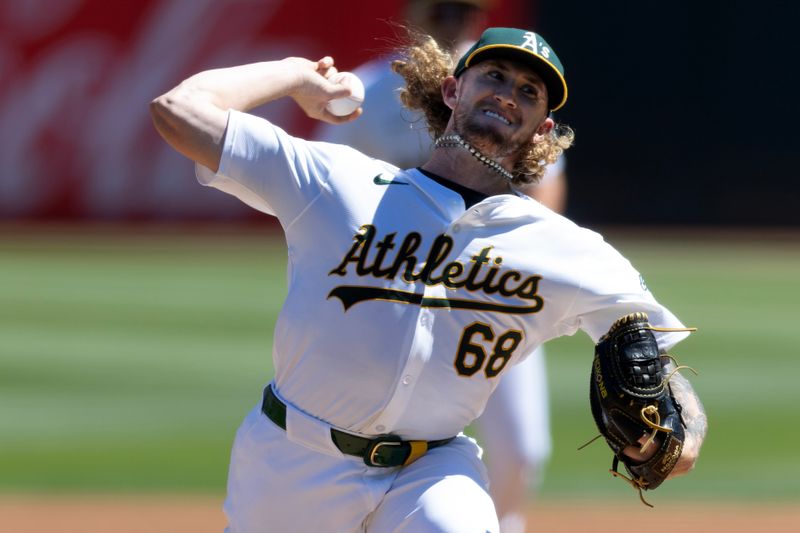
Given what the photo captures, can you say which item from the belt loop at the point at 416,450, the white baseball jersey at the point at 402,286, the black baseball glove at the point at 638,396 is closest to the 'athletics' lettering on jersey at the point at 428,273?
the white baseball jersey at the point at 402,286

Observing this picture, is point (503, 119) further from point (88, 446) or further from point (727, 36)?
point (727, 36)

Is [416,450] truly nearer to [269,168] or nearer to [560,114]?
[269,168]

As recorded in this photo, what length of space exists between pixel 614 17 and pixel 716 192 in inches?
104

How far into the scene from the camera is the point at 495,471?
14.6 feet

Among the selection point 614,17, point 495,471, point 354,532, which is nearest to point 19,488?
point 495,471

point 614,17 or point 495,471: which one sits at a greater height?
point 614,17

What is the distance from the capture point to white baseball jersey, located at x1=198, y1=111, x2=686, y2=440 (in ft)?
10.2

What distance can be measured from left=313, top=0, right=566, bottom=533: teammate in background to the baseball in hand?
0.73 meters

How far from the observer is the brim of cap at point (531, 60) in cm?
324

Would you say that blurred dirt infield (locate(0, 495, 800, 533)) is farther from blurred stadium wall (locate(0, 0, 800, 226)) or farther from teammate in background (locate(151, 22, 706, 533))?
blurred stadium wall (locate(0, 0, 800, 226))

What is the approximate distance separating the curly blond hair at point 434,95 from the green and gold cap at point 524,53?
8.2 inches

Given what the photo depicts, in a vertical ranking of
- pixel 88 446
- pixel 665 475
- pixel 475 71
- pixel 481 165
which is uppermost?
pixel 475 71

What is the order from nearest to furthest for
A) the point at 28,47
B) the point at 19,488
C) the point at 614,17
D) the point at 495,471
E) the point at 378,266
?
the point at 378,266, the point at 495,471, the point at 19,488, the point at 28,47, the point at 614,17

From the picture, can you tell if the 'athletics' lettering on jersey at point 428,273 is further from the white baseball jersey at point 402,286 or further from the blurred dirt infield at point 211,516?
the blurred dirt infield at point 211,516
